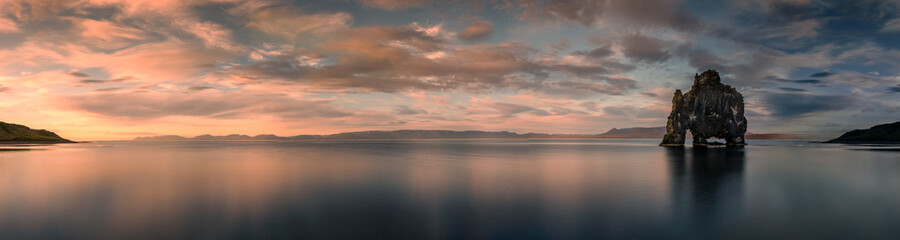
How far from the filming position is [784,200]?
17.7 meters

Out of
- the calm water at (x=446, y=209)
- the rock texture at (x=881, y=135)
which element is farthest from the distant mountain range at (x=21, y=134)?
the rock texture at (x=881, y=135)

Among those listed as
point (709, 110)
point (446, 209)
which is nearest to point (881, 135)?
point (709, 110)

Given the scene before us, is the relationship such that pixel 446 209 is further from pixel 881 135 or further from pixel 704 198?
pixel 881 135

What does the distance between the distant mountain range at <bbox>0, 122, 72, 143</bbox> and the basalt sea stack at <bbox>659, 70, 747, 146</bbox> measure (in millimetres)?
221510

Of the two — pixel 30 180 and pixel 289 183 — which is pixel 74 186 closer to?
pixel 30 180

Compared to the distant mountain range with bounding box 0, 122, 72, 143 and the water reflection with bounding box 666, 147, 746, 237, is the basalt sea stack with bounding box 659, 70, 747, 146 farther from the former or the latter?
the distant mountain range with bounding box 0, 122, 72, 143

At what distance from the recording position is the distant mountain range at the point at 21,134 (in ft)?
506

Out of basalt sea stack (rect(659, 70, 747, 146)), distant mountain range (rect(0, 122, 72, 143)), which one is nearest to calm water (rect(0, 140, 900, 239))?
basalt sea stack (rect(659, 70, 747, 146))

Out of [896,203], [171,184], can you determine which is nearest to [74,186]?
[171,184]

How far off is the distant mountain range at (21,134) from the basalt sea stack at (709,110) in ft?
727

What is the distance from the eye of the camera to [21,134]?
16675 centimetres

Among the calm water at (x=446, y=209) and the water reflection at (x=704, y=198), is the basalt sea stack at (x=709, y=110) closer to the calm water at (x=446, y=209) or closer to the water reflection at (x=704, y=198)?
the calm water at (x=446, y=209)

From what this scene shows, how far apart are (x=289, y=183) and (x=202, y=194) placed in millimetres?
5187

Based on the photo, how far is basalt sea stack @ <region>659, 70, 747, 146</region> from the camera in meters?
92.9
